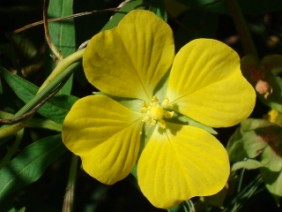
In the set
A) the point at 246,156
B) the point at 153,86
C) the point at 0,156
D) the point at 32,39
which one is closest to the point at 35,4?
the point at 32,39

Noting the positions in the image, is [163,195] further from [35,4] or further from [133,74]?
[35,4]

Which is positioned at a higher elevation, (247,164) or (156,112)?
(156,112)

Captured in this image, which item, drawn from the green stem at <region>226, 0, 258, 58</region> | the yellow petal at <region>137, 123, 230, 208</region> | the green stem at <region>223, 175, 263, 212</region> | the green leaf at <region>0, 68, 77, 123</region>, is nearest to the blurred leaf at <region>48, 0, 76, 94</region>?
the green leaf at <region>0, 68, 77, 123</region>

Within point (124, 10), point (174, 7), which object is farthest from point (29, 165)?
point (174, 7)

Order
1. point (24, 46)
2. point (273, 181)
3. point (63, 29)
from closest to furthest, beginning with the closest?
1. point (63, 29)
2. point (273, 181)
3. point (24, 46)

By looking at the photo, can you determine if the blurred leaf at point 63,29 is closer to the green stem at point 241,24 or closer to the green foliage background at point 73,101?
the green foliage background at point 73,101

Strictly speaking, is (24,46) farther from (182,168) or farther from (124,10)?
(182,168)
